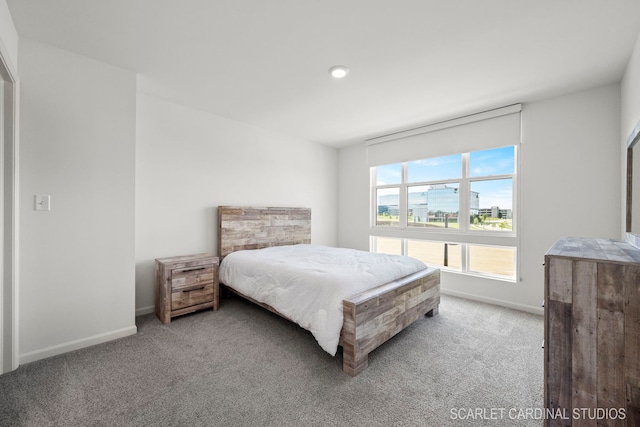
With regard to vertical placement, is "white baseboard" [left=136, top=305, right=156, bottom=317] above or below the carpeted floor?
above

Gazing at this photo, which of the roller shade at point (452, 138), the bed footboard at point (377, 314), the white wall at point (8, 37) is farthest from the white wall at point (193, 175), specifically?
the bed footboard at point (377, 314)

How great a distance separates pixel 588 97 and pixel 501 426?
334 cm

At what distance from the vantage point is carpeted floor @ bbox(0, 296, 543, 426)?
1515mm

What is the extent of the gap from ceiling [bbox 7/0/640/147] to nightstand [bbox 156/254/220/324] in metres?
1.92

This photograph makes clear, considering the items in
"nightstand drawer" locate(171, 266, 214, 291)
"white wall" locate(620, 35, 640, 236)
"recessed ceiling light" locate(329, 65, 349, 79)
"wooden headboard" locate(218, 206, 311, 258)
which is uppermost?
"recessed ceiling light" locate(329, 65, 349, 79)

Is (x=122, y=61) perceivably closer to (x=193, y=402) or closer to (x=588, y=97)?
(x=193, y=402)

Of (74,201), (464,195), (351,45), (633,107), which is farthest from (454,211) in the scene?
(74,201)

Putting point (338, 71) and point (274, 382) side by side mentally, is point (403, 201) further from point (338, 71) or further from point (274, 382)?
point (274, 382)

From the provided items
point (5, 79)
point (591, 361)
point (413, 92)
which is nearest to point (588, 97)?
point (413, 92)

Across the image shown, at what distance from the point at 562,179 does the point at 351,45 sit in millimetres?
2803

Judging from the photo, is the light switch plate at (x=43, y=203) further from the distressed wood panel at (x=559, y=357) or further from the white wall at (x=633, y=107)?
the white wall at (x=633, y=107)

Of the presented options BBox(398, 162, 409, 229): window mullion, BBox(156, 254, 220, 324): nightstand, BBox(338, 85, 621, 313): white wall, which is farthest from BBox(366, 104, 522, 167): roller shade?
BBox(156, 254, 220, 324): nightstand

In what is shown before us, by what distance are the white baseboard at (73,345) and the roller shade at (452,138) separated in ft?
13.5

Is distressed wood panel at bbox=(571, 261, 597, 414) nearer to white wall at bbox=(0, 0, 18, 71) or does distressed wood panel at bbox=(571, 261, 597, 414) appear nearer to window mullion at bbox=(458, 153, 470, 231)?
window mullion at bbox=(458, 153, 470, 231)
